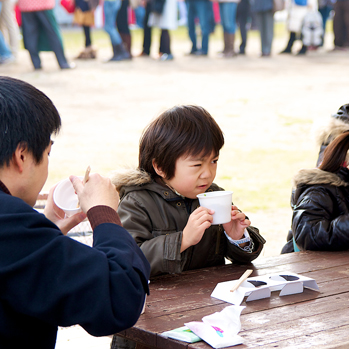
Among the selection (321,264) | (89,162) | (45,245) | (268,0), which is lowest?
(89,162)

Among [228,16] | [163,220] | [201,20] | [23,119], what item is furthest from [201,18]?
[23,119]

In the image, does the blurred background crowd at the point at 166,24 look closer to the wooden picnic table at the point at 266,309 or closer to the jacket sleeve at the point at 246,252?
the jacket sleeve at the point at 246,252

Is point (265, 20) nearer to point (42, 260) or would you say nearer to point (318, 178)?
point (318, 178)

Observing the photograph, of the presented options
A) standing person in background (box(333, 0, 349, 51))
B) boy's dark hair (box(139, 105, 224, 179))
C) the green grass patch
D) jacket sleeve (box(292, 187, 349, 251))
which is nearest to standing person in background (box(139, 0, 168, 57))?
standing person in background (box(333, 0, 349, 51))

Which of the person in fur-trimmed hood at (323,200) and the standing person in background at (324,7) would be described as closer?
the person in fur-trimmed hood at (323,200)

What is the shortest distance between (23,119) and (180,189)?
3.46 ft

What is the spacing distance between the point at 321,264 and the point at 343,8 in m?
12.0

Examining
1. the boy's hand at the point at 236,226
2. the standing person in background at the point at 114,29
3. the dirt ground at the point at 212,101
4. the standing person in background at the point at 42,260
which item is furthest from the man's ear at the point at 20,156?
the standing person in background at the point at 114,29

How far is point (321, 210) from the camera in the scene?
2.62 meters

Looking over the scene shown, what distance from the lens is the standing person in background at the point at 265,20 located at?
11.8m

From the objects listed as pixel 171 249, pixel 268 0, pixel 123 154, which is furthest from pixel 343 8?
pixel 171 249

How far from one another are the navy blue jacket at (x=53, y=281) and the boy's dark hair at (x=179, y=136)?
989 mm

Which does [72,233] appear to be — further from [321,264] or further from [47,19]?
[47,19]

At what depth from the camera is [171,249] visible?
2027mm
